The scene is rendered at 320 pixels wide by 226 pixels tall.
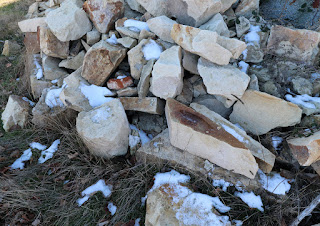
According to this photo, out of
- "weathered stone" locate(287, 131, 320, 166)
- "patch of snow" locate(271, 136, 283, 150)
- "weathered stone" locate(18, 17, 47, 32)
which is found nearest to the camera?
"weathered stone" locate(287, 131, 320, 166)

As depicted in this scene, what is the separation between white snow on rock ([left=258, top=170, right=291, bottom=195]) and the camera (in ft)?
7.95

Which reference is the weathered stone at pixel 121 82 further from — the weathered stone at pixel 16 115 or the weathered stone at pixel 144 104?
the weathered stone at pixel 16 115

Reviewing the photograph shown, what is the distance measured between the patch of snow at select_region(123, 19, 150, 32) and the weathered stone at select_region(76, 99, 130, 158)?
1.15m

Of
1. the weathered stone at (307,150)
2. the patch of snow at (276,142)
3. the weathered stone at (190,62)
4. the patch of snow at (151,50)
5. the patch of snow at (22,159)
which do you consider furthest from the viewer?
the patch of snow at (151,50)

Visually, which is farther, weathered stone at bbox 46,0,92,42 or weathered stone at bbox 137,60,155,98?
weathered stone at bbox 46,0,92,42

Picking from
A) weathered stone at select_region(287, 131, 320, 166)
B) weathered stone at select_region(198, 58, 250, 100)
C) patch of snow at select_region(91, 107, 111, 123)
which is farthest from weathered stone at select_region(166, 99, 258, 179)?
patch of snow at select_region(91, 107, 111, 123)

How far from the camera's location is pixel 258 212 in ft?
7.57

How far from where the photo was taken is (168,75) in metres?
2.72

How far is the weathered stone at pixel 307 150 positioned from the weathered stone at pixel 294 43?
1123 millimetres

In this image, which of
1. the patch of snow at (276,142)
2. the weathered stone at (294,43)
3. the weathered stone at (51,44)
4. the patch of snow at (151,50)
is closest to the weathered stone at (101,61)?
the patch of snow at (151,50)

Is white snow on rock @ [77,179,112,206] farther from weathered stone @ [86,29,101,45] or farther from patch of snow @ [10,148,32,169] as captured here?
weathered stone @ [86,29,101,45]

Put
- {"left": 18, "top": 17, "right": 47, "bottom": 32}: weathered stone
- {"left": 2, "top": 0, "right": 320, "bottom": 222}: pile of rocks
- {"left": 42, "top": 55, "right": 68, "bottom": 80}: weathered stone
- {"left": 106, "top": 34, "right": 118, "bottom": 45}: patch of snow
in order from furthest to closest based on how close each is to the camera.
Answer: {"left": 18, "top": 17, "right": 47, "bottom": 32}: weathered stone
{"left": 42, "top": 55, "right": 68, "bottom": 80}: weathered stone
{"left": 106, "top": 34, "right": 118, "bottom": 45}: patch of snow
{"left": 2, "top": 0, "right": 320, "bottom": 222}: pile of rocks

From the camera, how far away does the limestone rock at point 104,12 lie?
3.52 m

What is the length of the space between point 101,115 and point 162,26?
1371 mm
